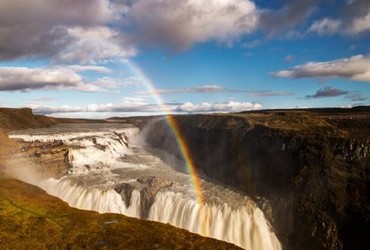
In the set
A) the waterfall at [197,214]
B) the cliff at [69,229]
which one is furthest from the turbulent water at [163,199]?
the cliff at [69,229]

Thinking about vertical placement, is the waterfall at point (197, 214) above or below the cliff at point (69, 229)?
below

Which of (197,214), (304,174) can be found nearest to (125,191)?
(197,214)

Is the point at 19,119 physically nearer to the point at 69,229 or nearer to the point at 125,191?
the point at 125,191

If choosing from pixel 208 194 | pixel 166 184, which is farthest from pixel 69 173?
pixel 208 194

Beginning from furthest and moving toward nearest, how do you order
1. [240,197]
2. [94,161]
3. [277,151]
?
[94,161], [277,151], [240,197]

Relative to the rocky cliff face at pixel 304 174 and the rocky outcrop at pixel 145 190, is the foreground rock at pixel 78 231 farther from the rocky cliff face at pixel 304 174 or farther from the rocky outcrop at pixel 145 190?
the rocky cliff face at pixel 304 174

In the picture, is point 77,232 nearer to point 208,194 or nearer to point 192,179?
point 208,194
